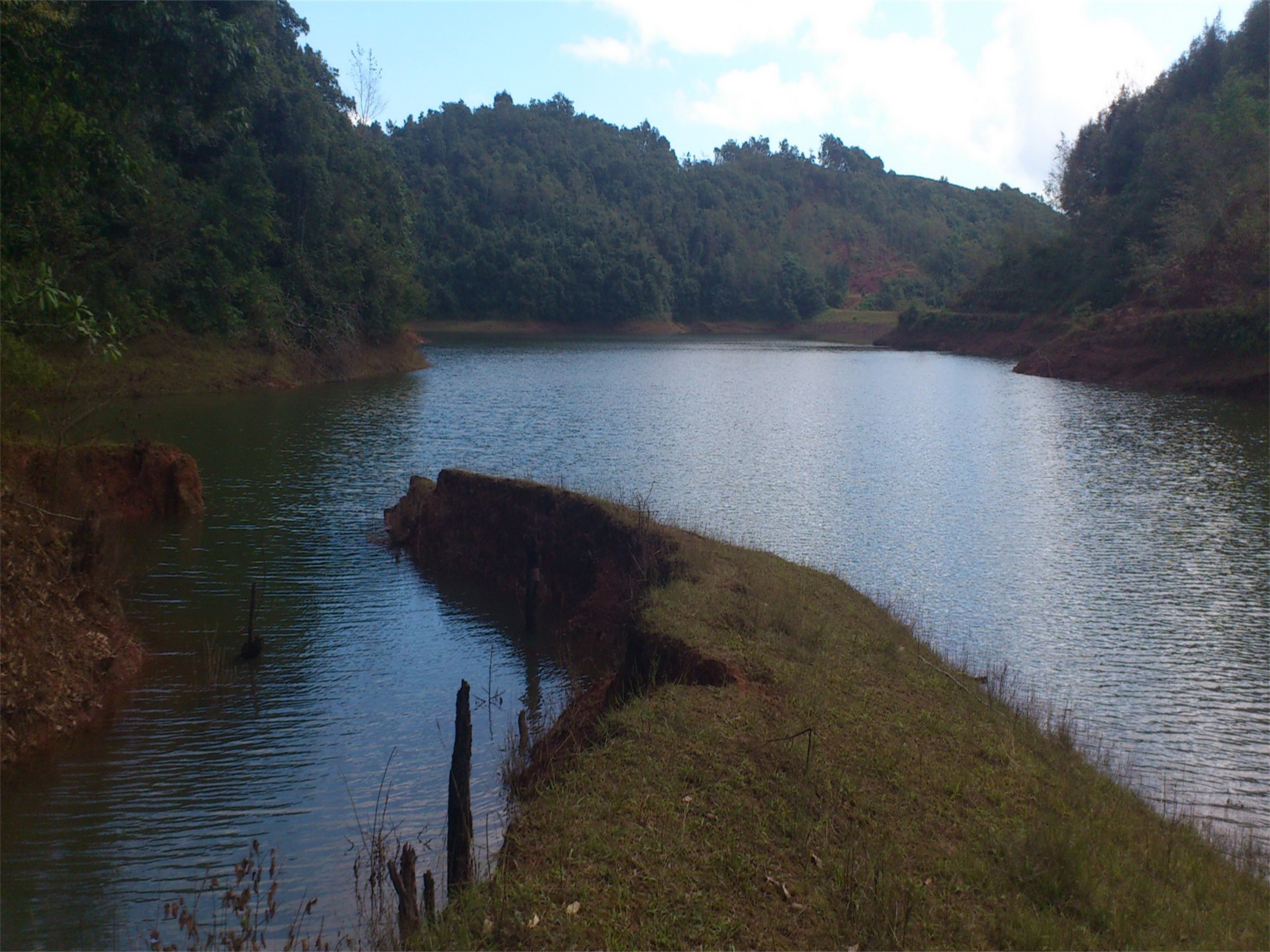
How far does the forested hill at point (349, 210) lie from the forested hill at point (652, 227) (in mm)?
343

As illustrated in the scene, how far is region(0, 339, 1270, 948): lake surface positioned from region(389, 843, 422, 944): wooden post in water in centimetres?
147

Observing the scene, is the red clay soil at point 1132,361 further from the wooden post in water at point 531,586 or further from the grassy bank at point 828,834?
the grassy bank at point 828,834

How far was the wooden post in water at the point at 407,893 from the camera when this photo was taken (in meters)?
5.73

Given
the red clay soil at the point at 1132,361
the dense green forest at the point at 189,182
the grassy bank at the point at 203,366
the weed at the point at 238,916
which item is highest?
the dense green forest at the point at 189,182

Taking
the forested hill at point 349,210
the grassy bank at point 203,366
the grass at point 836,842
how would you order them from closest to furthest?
1. the grass at point 836,842
2. the forested hill at point 349,210
3. the grassy bank at point 203,366

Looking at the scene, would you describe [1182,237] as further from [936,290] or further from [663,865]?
[936,290]

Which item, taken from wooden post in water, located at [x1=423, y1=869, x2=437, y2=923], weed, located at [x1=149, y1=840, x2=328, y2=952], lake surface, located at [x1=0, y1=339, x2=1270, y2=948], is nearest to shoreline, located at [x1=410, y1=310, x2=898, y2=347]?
lake surface, located at [x1=0, y1=339, x2=1270, y2=948]

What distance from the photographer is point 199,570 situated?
1667 centimetres

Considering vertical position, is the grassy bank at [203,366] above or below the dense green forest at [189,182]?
below

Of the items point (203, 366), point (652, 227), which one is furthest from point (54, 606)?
point (652, 227)

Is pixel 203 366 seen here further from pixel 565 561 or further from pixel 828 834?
pixel 828 834

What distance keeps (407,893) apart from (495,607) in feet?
34.1

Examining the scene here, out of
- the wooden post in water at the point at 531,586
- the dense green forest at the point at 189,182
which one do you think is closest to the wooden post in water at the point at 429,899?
the dense green forest at the point at 189,182

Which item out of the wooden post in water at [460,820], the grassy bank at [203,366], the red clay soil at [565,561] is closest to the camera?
→ the wooden post in water at [460,820]
